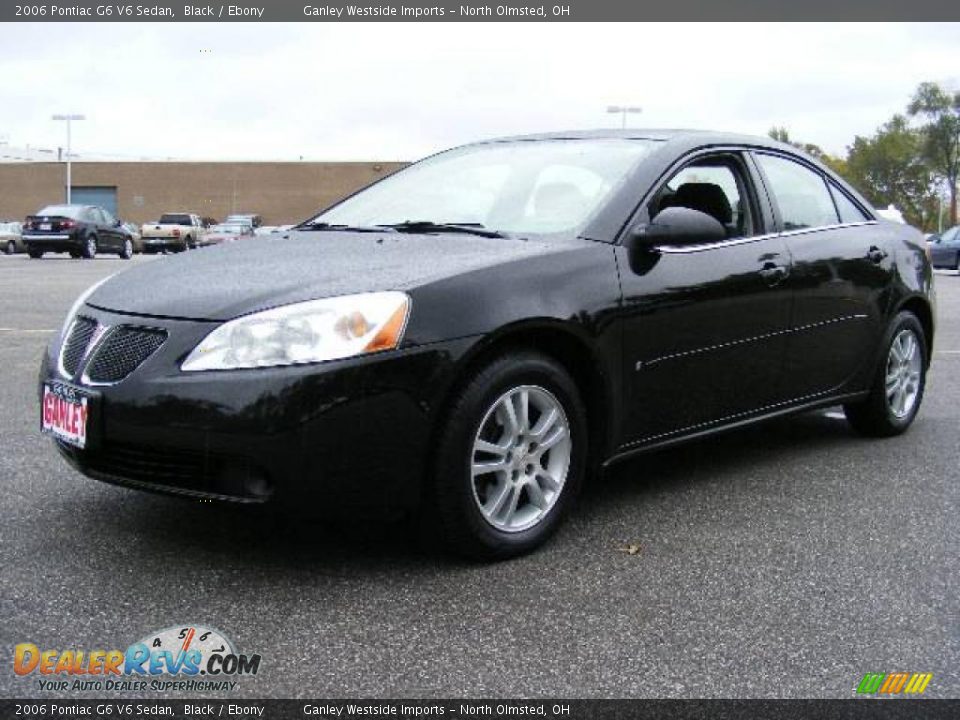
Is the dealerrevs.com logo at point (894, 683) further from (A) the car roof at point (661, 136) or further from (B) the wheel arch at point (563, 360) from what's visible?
(A) the car roof at point (661, 136)

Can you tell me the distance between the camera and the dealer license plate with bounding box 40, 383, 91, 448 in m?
3.35

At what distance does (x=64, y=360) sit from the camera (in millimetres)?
3633

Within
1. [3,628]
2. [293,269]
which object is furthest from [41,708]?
[293,269]

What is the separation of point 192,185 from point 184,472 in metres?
70.8

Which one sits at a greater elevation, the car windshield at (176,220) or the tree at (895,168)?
the tree at (895,168)

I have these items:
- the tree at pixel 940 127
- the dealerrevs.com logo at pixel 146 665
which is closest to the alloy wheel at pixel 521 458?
the dealerrevs.com logo at pixel 146 665

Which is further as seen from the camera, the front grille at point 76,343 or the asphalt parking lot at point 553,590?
the front grille at point 76,343

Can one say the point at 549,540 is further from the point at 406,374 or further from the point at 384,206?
the point at 384,206

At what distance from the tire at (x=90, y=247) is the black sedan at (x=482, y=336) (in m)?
27.7

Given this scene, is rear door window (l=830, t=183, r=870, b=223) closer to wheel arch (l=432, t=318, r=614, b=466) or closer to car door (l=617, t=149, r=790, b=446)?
car door (l=617, t=149, r=790, b=446)

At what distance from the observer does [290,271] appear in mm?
3594

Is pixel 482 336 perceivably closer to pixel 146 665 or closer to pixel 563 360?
pixel 563 360

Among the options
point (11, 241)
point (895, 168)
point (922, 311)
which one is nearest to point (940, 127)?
point (895, 168)

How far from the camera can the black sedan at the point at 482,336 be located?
320cm
